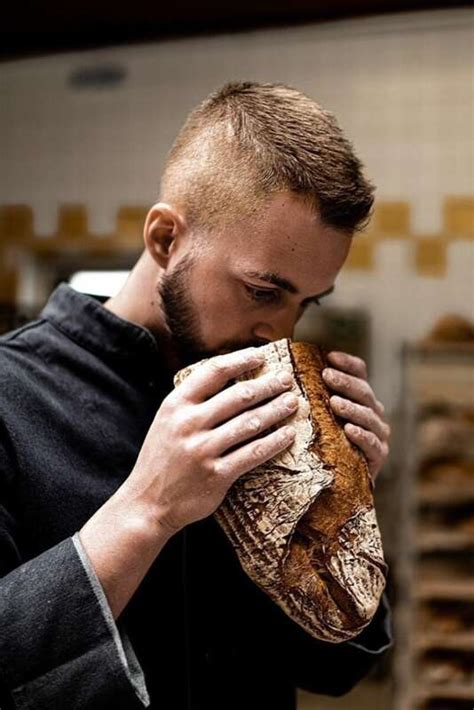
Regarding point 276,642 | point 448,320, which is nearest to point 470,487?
point 448,320

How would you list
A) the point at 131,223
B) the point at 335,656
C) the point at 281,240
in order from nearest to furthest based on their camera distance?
the point at 281,240 → the point at 335,656 → the point at 131,223

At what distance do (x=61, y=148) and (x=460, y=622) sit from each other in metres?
1.62

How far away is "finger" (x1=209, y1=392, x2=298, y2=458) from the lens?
0.93 m

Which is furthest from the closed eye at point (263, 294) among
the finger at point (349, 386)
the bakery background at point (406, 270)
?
the bakery background at point (406, 270)

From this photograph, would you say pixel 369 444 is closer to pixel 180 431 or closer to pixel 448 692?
pixel 180 431

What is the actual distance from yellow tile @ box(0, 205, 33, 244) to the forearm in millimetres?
1840

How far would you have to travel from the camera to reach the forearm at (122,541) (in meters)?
0.93

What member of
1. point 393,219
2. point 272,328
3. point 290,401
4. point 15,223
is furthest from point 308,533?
point 15,223

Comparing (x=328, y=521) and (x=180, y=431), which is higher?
(x=180, y=431)

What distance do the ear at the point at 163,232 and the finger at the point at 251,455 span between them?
0.92 feet

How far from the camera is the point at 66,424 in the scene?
3.57 ft

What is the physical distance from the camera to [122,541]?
928mm

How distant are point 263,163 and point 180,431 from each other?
0.33 meters

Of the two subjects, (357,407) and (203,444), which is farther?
(357,407)
